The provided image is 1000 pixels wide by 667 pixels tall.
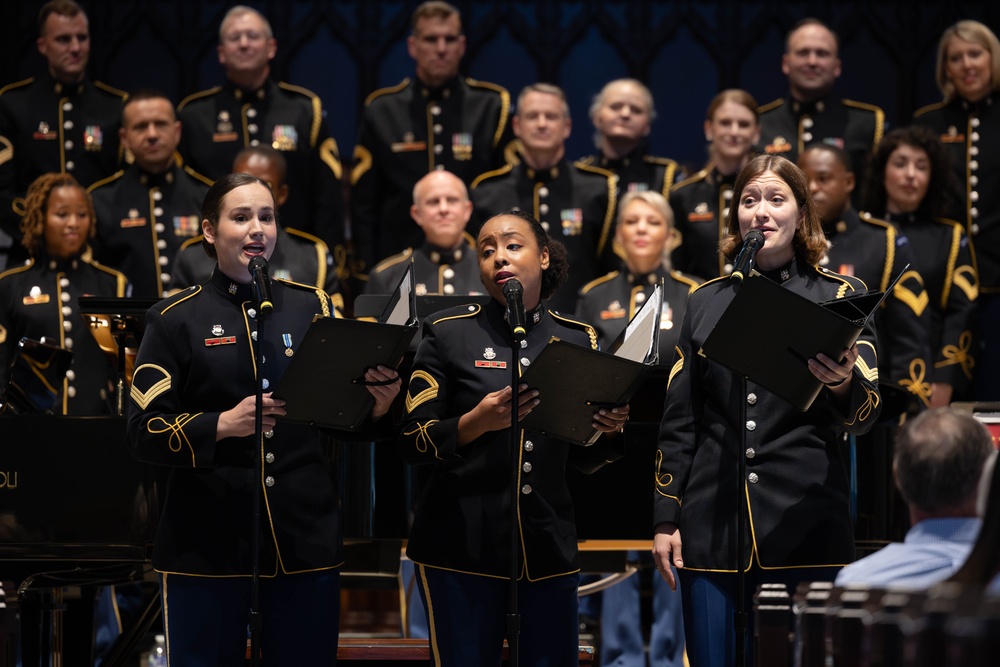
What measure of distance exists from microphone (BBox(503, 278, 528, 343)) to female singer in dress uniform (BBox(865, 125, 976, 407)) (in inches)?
116

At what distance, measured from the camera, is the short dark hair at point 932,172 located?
19.2 feet

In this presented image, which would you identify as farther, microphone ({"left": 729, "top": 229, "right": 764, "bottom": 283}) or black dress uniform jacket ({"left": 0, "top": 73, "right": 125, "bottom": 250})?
black dress uniform jacket ({"left": 0, "top": 73, "right": 125, "bottom": 250})

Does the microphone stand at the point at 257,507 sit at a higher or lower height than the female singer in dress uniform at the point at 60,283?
lower

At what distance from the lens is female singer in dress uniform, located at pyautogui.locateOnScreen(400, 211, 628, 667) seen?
3.37 metres

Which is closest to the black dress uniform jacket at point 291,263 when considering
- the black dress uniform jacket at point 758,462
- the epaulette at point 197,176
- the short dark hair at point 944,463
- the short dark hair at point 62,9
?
the epaulette at point 197,176

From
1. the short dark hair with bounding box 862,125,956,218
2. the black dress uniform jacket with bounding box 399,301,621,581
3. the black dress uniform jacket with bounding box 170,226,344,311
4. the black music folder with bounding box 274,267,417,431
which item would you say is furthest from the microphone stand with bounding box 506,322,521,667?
the short dark hair with bounding box 862,125,956,218

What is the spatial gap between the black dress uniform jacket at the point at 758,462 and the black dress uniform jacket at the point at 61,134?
4098 mm

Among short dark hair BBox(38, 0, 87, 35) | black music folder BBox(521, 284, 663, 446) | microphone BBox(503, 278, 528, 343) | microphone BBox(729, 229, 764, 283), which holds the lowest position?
black music folder BBox(521, 284, 663, 446)

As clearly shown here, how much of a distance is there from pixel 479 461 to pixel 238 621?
691 mm

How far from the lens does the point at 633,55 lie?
7820 millimetres

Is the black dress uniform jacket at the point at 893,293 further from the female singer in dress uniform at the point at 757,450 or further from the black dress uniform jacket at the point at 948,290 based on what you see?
the female singer in dress uniform at the point at 757,450

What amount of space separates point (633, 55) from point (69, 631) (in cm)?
467

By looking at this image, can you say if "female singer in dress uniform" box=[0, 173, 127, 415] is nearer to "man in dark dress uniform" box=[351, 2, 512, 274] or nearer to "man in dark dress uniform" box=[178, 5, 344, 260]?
"man in dark dress uniform" box=[178, 5, 344, 260]

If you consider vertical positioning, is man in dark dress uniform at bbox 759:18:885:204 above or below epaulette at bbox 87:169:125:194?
above
